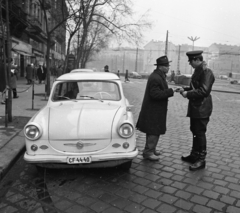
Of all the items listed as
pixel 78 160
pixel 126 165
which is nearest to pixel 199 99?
pixel 126 165

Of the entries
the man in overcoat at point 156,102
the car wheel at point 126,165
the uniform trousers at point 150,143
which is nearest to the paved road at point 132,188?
the car wheel at point 126,165

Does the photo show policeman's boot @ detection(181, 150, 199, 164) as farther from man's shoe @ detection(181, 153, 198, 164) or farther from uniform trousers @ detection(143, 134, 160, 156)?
uniform trousers @ detection(143, 134, 160, 156)

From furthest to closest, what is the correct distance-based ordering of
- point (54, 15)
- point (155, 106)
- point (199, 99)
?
point (54, 15)
point (155, 106)
point (199, 99)

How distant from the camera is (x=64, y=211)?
3.13 metres

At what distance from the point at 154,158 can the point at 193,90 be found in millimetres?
1423

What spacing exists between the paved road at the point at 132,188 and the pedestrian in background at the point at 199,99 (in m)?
0.39

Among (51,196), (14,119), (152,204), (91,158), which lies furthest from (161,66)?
(14,119)

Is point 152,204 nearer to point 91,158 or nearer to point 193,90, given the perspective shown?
point 91,158

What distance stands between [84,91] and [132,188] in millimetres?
2257

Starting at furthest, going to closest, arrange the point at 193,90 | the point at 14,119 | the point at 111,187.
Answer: the point at 14,119 → the point at 193,90 → the point at 111,187

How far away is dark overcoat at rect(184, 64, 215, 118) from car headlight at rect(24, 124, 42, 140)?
2.40m

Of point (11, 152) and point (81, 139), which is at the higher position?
point (81, 139)

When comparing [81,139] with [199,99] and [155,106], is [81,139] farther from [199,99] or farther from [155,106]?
[199,99]

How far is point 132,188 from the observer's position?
3.71 meters
